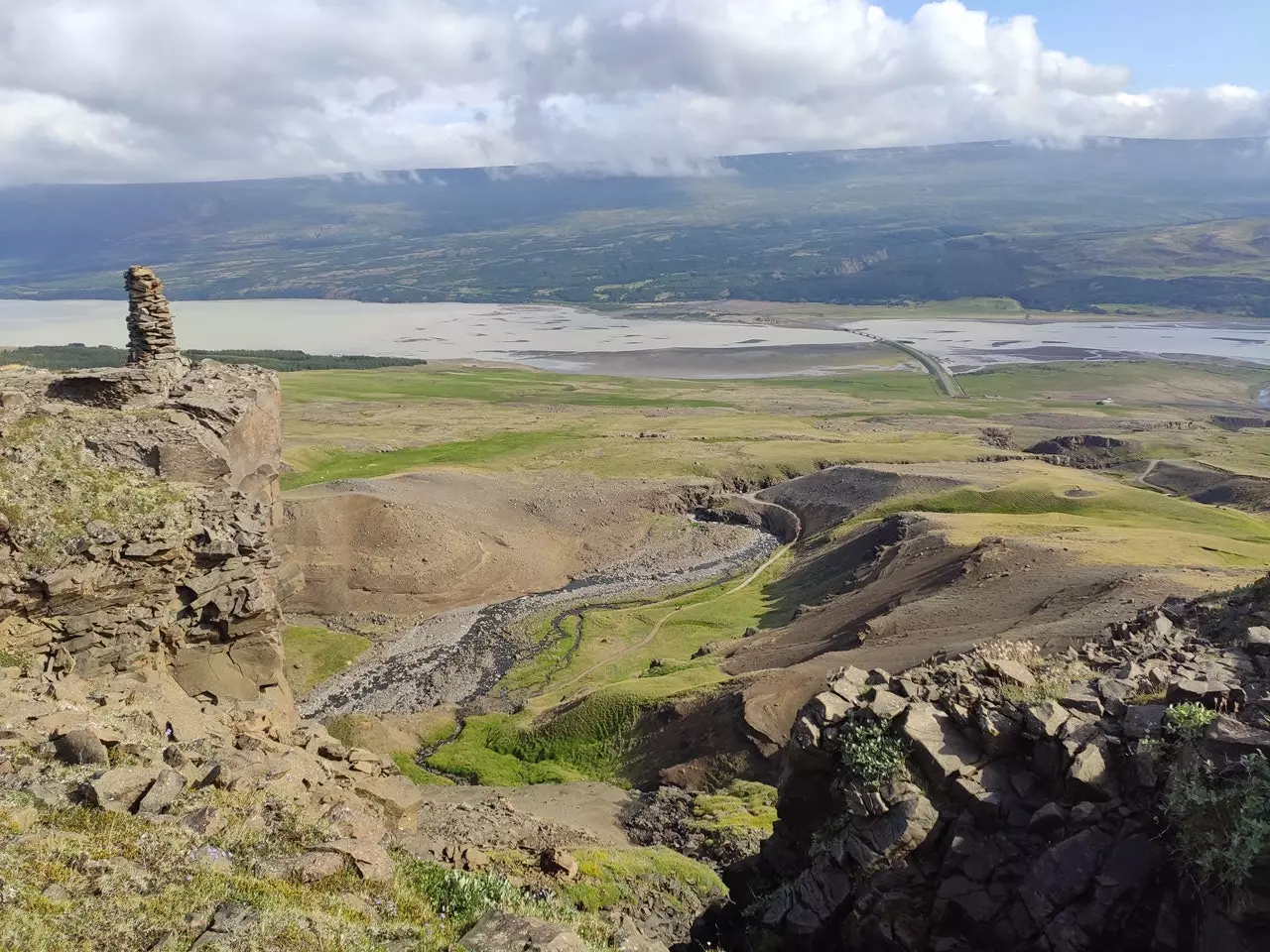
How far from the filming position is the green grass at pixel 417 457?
84688mm

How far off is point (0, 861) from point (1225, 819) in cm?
1614

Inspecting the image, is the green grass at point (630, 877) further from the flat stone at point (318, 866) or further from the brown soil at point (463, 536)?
the brown soil at point (463, 536)

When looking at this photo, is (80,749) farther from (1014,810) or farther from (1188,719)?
(1188,719)

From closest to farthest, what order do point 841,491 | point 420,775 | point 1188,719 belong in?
1. point 1188,719
2. point 420,775
3. point 841,491

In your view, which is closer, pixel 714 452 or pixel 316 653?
pixel 316 653

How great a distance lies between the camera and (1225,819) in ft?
40.9

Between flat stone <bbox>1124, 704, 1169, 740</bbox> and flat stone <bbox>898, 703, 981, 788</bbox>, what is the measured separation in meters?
2.54

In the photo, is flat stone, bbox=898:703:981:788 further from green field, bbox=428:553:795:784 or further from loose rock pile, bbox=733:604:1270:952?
green field, bbox=428:553:795:784

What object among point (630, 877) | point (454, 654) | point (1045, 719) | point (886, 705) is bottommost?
point (454, 654)

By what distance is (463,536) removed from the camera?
65750mm

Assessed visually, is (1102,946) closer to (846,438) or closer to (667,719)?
(667,719)

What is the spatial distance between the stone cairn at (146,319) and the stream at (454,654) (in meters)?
17.7

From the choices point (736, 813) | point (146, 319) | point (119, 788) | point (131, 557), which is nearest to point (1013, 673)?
point (736, 813)

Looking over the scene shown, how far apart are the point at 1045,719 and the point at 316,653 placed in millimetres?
43835
